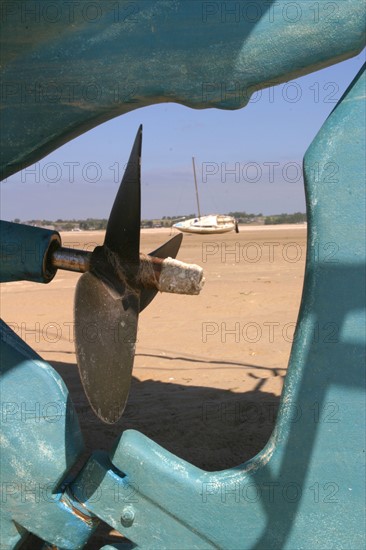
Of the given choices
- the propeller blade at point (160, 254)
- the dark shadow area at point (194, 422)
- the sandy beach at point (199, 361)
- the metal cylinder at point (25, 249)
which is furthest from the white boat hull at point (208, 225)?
the metal cylinder at point (25, 249)

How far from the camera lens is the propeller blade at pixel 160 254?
2.58 metres

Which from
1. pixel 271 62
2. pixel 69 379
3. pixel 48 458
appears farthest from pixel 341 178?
pixel 69 379

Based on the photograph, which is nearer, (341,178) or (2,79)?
(341,178)

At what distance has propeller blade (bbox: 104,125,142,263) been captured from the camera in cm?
239

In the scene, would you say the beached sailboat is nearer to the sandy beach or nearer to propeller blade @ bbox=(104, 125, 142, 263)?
the sandy beach

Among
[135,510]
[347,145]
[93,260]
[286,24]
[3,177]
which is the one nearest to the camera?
Result: [347,145]

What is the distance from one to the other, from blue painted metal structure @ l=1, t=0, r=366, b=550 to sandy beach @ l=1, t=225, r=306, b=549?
996 mm

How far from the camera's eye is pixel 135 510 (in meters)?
2.23

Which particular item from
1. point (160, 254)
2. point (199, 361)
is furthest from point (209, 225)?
point (160, 254)

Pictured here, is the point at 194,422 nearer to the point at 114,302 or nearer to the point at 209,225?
the point at 114,302

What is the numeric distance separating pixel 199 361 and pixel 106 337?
3.94 m

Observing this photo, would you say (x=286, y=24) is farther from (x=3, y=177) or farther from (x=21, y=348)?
(x=21, y=348)

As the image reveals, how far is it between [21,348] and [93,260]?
1.33 ft

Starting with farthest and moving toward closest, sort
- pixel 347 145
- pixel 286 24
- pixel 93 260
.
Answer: pixel 93 260, pixel 286 24, pixel 347 145
